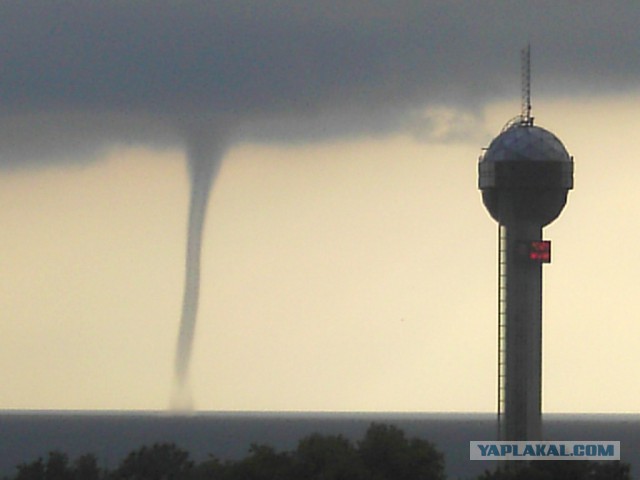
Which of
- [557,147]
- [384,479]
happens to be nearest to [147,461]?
[384,479]

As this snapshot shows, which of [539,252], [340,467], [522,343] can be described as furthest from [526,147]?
[340,467]

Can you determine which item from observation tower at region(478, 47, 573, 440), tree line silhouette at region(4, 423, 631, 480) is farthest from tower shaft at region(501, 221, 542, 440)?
tree line silhouette at region(4, 423, 631, 480)

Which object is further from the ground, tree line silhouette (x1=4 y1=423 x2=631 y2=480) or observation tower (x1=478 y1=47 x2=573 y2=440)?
observation tower (x1=478 y1=47 x2=573 y2=440)

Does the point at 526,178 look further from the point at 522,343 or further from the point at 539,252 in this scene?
the point at 522,343

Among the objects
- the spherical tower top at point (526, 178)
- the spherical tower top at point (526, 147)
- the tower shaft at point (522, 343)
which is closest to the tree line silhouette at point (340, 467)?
the tower shaft at point (522, 343)

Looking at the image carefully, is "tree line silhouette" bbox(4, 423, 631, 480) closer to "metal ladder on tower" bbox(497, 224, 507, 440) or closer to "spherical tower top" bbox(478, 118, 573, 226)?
"metal ladder on tower" bbox(497, 224, 507, 440)

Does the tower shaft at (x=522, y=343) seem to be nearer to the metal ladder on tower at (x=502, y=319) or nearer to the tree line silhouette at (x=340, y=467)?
the metal ladder on tower at (x=502, y=319)

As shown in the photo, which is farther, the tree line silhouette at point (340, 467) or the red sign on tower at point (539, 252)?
the red sign on tower at point (539, 252)

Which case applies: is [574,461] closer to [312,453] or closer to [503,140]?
[312,453]
